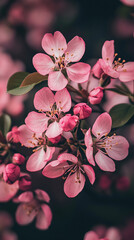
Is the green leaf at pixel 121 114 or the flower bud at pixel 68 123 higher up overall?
the flower bud at pixel 68 123

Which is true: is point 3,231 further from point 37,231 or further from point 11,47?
point 11,47

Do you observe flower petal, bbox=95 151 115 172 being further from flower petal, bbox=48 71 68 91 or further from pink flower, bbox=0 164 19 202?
pink flower, bbox=0 164 19 202

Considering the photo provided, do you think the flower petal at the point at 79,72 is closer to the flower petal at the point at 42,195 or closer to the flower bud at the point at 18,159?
the flower bud at the point at 18,159

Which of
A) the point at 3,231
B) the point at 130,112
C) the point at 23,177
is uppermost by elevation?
the point at 130,112

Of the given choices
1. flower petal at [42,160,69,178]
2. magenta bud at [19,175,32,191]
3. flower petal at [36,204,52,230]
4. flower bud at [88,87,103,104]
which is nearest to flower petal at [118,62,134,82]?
flower bud at [88,87,103,104]

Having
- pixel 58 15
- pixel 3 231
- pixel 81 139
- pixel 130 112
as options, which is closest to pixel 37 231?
pixel 3 231

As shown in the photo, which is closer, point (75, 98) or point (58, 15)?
point (75, 98)

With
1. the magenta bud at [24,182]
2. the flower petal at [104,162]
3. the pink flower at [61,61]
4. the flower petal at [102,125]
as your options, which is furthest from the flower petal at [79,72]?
the magenta bud at [24,182]
